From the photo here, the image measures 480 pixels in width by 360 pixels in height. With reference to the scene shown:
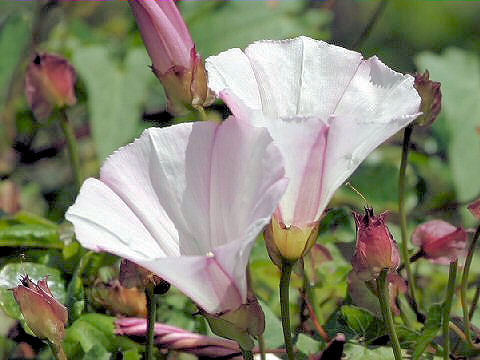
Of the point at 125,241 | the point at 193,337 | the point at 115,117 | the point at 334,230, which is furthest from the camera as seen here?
the point at 115,117

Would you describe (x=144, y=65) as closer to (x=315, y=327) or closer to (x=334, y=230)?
(x=334, y=230)

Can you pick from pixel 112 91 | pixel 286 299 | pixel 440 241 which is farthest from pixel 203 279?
pixel 112 91

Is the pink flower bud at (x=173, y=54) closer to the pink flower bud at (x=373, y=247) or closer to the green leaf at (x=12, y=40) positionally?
the pink flower bud at (x=373, y=247)

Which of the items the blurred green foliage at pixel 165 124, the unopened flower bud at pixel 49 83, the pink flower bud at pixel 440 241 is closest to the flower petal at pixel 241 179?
the blurred green foliage at pixel 165 124

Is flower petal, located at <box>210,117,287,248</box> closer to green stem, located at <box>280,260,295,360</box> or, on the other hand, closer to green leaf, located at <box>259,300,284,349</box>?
green stem, located at <box>280,260,295,360</box>

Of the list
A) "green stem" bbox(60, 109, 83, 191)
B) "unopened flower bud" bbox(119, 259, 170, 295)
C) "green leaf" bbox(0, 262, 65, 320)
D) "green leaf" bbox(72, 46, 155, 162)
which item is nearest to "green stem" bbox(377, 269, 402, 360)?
"unopened flower bud" bbox(119, 259, 170, 295)

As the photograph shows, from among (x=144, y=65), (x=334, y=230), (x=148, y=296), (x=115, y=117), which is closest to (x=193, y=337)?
(x=148, y=296)
